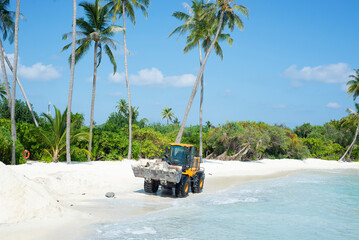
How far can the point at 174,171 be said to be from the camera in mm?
12586

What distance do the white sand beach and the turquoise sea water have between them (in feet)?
2.43

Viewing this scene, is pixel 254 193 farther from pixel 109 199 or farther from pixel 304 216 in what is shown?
pixel 109 199

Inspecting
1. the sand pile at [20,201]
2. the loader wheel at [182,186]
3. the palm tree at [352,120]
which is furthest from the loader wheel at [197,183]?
the palm tree at [352,120]

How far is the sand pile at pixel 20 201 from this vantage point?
8.38 meters

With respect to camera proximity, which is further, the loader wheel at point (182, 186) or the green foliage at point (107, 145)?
the green foliage at point (107, 145)

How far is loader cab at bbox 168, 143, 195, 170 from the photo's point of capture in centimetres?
1395

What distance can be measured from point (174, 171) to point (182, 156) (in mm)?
1511

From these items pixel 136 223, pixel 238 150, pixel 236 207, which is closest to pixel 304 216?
pixel 236 207

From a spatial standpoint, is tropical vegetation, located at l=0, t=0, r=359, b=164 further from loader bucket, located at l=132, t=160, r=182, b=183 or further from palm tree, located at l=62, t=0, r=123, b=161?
loader bucket, located at l=132, t=160, r=182, b=183

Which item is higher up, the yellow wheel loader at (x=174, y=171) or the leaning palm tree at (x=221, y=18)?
the leaning palm tree at (x=221, y=18)

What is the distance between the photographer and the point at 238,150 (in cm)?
3403

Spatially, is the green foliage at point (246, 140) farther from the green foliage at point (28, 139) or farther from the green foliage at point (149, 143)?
the green foliage at point (28, 139)

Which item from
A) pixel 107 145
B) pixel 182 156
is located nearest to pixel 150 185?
pixel 182 156

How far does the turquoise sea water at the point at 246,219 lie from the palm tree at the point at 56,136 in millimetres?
9106
